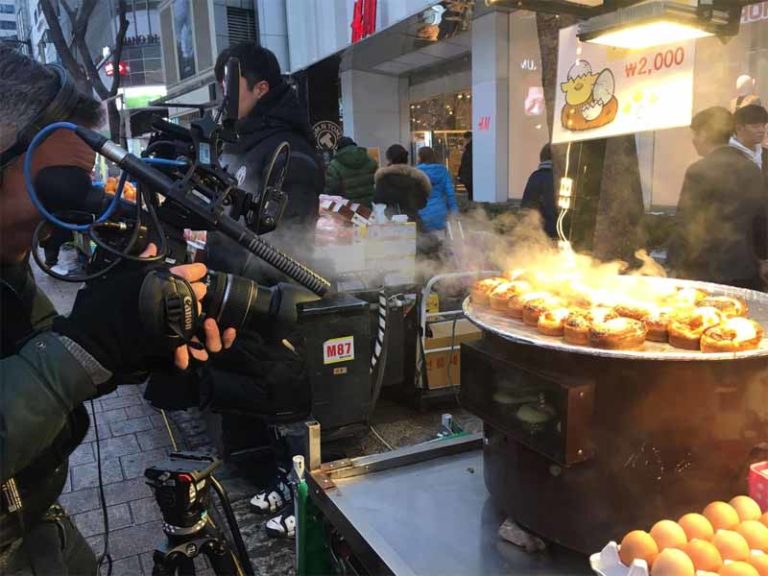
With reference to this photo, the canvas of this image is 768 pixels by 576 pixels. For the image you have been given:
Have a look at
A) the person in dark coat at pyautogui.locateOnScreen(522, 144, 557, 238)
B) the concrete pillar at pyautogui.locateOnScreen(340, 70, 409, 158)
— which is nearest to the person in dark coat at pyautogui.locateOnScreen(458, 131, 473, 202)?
the concrete pillar at pyautogui.locateOnScreen(340, 70, 409, 158)

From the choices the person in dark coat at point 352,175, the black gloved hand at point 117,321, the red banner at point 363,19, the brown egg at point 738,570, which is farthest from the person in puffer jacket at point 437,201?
the red banner at point 363,19

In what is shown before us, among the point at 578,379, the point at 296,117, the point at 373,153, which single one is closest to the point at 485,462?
the point at 578,379

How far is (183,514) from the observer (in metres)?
1.94

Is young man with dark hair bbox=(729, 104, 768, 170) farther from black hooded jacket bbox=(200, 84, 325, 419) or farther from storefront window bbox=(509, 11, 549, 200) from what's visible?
storefront window bbox=(509, 11, 549, 200)

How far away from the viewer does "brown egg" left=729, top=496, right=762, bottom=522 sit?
183 centimetres

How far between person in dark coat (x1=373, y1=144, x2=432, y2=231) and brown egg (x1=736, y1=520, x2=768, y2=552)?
5.88 m

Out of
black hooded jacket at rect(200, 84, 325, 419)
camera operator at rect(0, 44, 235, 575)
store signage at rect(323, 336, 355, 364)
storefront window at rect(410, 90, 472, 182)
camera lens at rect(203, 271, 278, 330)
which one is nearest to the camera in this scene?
camera operator at rect(0, 44, 235, 575)

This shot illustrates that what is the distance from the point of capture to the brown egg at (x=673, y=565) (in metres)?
1.57

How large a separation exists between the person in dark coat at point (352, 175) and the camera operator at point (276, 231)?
326 centimetres

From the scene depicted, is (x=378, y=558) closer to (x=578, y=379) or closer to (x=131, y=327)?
(x=578, y=379)

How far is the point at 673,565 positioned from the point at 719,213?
356 cm

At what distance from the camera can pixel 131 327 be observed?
1334 mm

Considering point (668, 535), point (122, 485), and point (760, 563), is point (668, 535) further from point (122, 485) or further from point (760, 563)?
point (122, 485)

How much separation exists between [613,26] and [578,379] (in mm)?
1776
